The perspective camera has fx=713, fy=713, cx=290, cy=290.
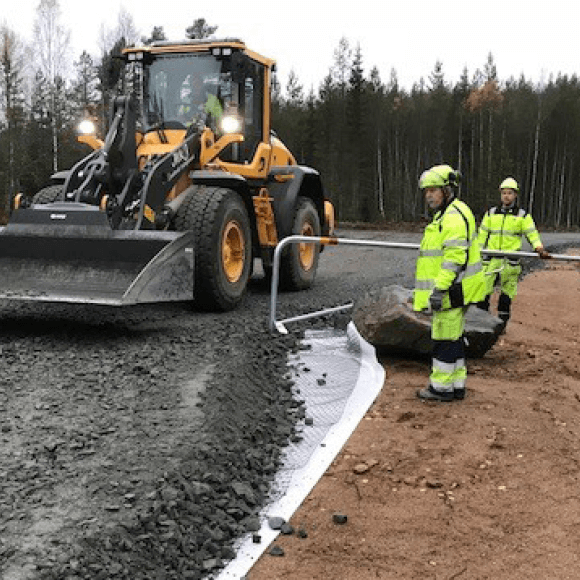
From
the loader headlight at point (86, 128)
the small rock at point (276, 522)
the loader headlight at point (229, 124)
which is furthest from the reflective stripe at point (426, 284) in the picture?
the loader headlight at point (86, 128)

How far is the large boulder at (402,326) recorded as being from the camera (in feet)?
19.6

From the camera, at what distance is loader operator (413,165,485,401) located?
507cm

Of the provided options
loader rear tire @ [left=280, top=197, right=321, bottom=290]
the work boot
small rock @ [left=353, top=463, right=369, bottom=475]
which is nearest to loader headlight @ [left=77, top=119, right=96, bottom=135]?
loader rear tire @ [left=280, top=197, right=321, bottom=290]

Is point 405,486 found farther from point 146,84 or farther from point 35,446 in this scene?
point 146,84

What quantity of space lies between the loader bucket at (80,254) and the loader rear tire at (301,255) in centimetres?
296

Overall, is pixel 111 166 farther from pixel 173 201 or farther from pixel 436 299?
pixel 436 299

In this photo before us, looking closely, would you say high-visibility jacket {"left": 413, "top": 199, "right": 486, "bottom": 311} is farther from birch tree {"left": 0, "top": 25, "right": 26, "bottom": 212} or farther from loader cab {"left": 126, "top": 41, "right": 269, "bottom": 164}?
birch tree {"left": 0, "top": 25, "right": 26, "bottom": 212}

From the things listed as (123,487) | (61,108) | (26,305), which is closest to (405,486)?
(123,487)

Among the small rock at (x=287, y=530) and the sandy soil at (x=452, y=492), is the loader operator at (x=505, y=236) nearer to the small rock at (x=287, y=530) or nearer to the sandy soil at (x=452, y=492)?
the sandy soil at (x=452, y=492)

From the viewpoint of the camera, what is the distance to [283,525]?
3.38 meters

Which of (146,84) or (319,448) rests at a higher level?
(146,84)

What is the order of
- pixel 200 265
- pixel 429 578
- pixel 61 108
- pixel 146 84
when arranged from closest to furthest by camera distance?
pixel 429 578 < pixel 200 265 < pixel 146 84 < pixel 61 108

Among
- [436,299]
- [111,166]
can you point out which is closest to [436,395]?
[436,299]

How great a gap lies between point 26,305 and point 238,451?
169 inches
